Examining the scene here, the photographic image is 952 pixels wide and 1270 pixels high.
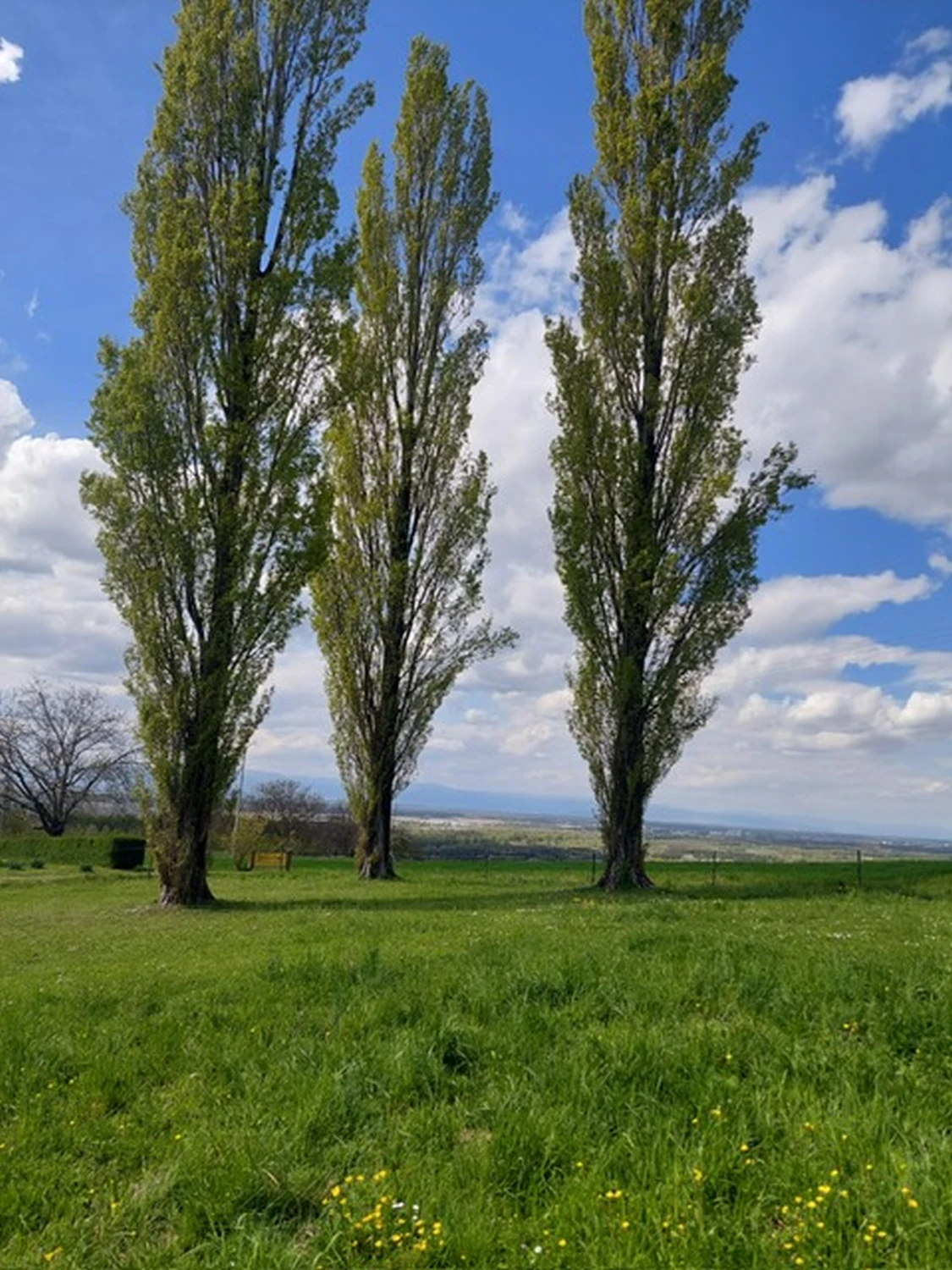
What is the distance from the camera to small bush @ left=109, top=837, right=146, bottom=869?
3653 centimetres

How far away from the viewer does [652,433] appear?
19219 millimetres

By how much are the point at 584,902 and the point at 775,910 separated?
10.6ft

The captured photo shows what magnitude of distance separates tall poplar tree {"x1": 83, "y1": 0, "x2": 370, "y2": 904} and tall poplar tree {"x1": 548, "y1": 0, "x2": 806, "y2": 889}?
5.85 meters

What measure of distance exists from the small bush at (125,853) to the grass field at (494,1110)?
103 ft

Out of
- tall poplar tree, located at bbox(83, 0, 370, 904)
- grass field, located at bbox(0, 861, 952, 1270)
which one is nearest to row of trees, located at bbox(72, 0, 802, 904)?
tall poplar tree, located at bbox(83, 0, 370, 904)

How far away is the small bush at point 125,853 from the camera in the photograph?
1438 inches

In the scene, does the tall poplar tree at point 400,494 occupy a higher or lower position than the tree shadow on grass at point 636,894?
higher

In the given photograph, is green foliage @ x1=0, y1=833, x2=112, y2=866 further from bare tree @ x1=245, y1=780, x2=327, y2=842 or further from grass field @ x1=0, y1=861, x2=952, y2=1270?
grass field @ x1=0, y1=861, x2=952, y2=1270

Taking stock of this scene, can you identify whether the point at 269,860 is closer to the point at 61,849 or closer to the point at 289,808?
the point at 61,849

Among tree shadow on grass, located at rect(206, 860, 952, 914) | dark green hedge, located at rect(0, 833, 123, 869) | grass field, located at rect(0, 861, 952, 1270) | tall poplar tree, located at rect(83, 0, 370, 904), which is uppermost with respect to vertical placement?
tall poplar tree, located at rect(83, 0, 370, 904)

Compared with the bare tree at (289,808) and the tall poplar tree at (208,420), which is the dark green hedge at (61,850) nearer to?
the bare tree at (289,808)

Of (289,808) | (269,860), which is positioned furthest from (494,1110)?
(289,808)

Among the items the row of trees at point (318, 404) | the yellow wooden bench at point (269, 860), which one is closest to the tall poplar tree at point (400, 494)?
the row of trees at point (318, 404)

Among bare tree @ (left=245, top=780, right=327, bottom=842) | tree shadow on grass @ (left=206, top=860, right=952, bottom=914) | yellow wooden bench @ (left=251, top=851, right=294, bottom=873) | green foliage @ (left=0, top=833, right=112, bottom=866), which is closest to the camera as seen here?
tree shadow on grass @ (left=206, top=860, right=952, bottom=914)
